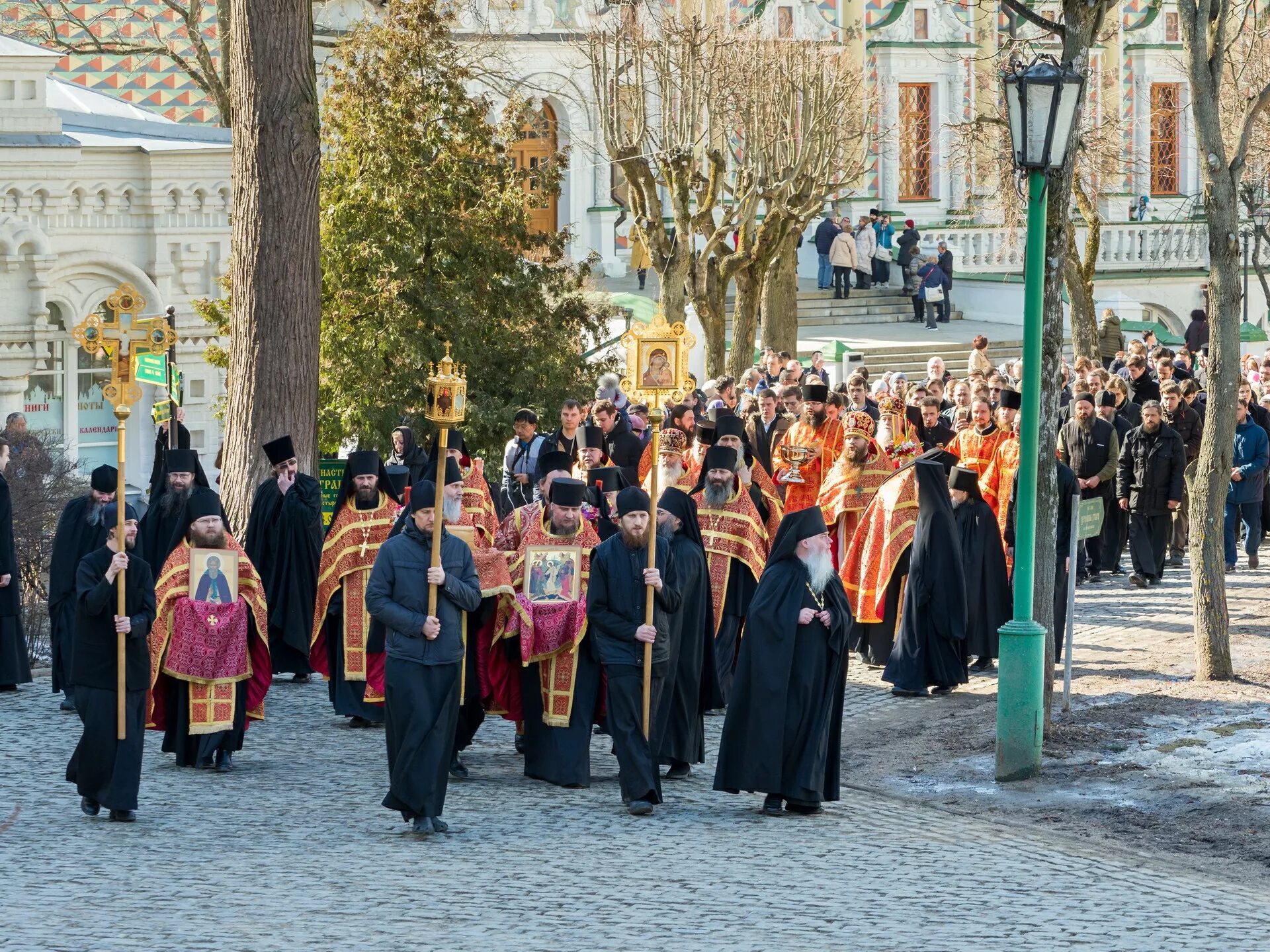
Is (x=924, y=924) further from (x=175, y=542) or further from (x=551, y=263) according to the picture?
(x=551, y=263)

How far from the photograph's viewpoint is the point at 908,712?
43.9 ft

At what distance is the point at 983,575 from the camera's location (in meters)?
14.3

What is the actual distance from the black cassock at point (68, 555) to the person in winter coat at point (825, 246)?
80.0ft

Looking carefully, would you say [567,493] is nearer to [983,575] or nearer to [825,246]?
[983,575]

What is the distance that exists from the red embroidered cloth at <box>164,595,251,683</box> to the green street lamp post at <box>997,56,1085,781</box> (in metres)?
4.14

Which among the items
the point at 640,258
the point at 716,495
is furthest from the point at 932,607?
the point at 640,258

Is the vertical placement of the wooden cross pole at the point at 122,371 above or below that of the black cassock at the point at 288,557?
above

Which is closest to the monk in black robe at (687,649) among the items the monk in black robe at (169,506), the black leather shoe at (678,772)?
the black leather shoe at (678,772)

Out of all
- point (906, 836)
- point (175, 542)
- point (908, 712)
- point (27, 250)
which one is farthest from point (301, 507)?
point (27, 250)

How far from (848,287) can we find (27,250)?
58.4 ft

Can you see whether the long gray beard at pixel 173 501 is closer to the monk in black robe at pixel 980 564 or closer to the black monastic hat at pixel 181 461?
the black monastic hat at pixel 181 461

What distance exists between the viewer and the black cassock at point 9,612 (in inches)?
542

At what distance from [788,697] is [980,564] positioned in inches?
172

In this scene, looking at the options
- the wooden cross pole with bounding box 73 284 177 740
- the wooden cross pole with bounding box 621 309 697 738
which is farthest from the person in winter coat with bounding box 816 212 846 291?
the wooden cross pole with bounding box 621 309 697 738
